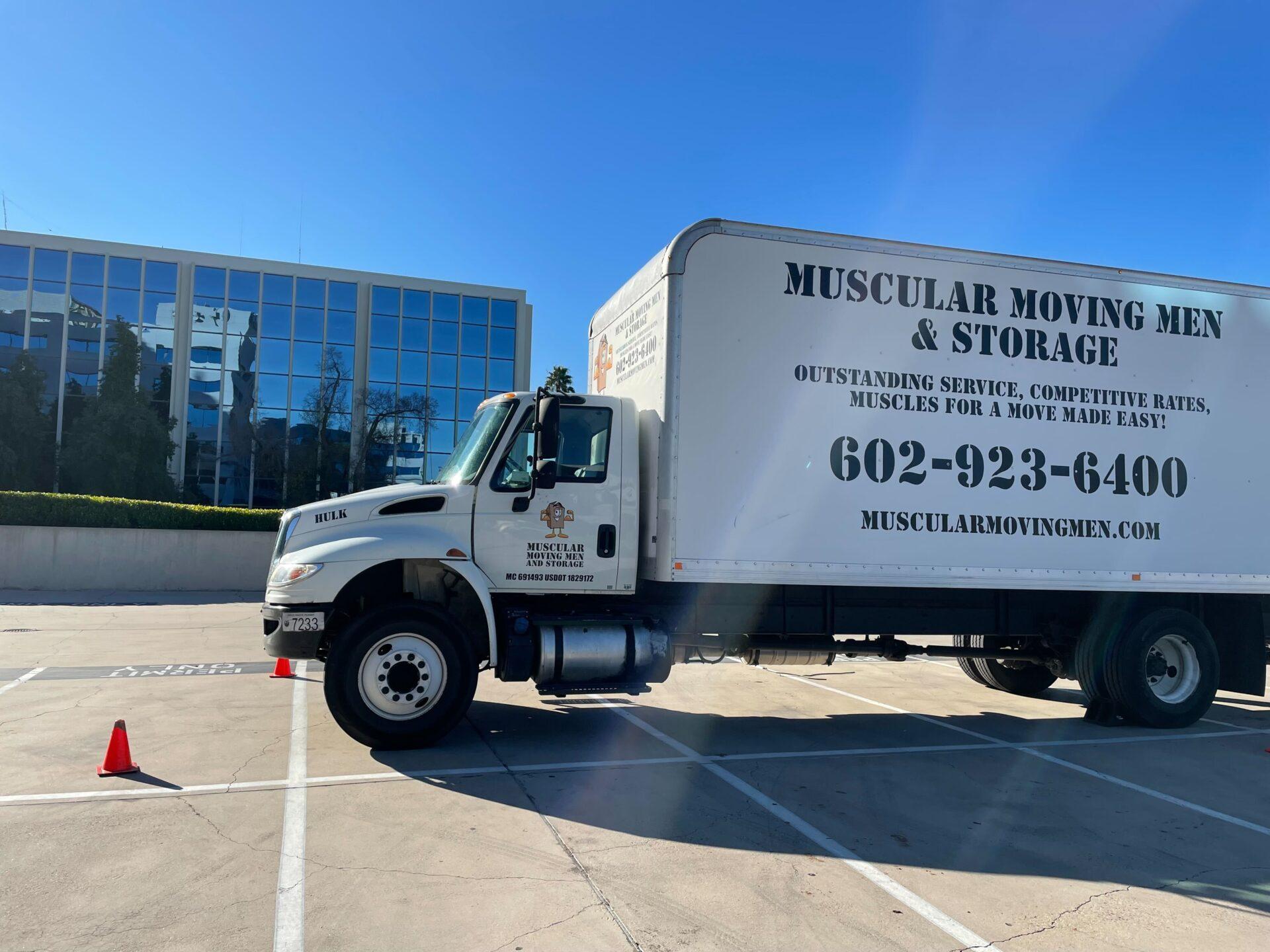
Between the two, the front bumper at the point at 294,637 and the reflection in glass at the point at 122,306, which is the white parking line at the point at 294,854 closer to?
the front bumper at the point at 294,637

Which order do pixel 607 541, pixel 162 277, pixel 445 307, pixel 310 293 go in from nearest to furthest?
pixel 607 541 → pixel 162 277 → pixel 310 293 → pixel 445 307

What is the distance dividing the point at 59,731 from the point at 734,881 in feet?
19.8

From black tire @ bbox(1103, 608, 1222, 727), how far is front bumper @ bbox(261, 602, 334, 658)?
7328 millimetres

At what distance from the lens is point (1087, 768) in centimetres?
709

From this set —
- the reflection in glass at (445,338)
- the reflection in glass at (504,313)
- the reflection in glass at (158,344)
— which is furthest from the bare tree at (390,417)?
the reflection in glass at (158,344)

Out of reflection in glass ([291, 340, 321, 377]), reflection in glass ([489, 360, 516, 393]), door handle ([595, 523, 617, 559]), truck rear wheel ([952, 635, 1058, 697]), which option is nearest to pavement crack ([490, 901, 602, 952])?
door handle ([595, 523, 617, 559])

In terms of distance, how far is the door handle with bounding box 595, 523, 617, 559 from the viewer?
293 inches

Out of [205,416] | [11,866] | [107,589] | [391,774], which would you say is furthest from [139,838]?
[205,416]

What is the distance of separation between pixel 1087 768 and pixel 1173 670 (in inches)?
98.4

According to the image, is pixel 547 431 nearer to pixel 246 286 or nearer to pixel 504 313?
pixel 504 313

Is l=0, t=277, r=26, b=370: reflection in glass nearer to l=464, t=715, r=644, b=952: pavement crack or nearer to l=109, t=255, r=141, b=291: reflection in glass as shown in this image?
l=109, t=255, r=141, b=291: reflection in glass

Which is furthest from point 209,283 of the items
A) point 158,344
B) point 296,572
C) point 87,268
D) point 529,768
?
point 529,768

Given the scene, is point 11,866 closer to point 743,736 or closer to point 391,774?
point 391,774

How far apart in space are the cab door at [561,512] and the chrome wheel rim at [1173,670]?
569 cm
